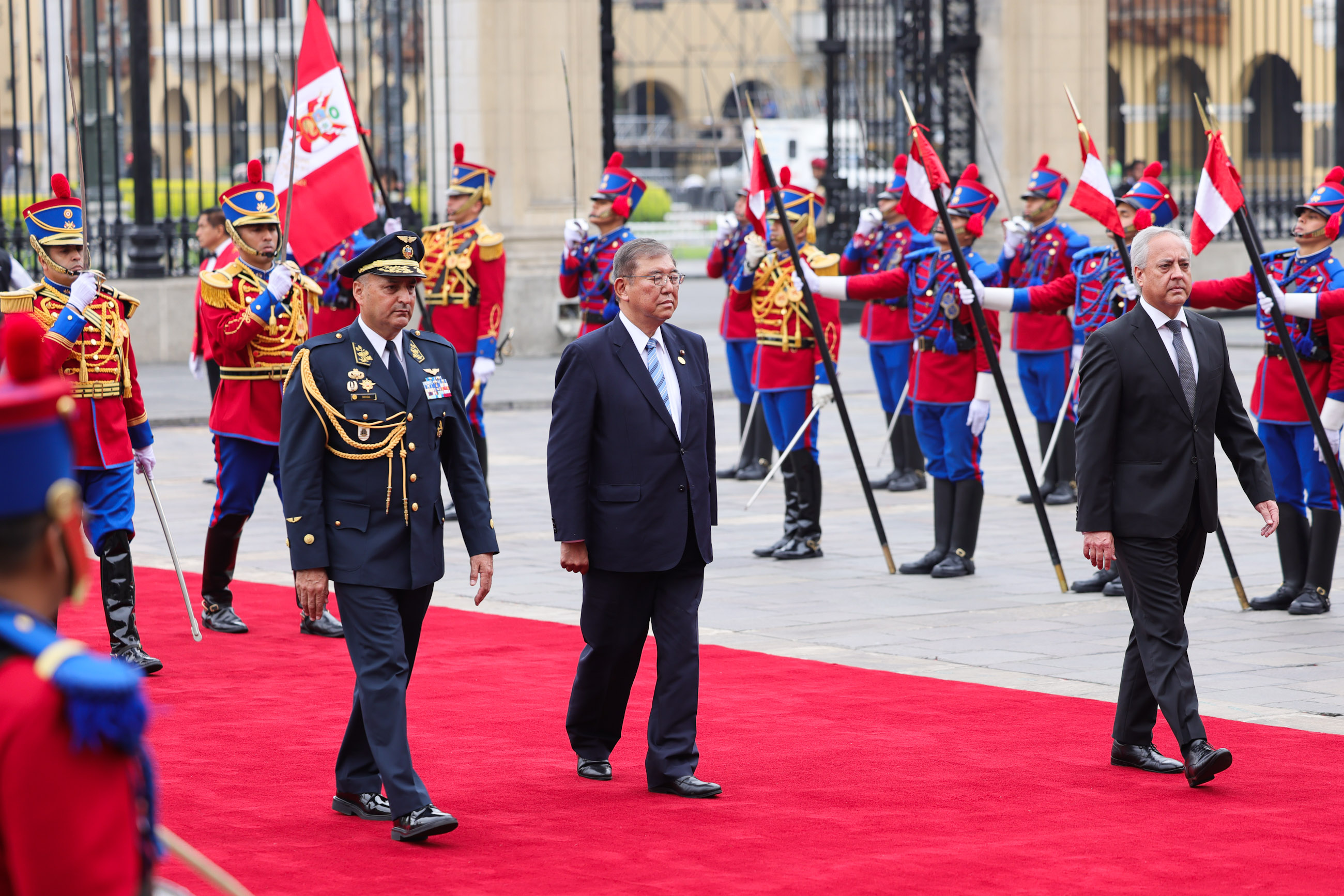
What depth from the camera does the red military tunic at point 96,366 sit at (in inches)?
291

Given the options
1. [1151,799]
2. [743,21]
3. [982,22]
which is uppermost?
[743,21]

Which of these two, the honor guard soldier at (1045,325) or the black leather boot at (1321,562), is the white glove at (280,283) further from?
the honor guard soldier at (1045,325)

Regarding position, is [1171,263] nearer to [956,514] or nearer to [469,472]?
[469,472]

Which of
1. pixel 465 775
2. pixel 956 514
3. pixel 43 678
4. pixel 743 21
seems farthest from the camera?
pixel 743 21

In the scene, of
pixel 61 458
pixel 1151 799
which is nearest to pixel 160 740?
pixel 1151 799

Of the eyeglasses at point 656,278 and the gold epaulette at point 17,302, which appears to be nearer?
the eyeglasses at point 656,278

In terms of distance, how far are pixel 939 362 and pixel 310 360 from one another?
504 cm

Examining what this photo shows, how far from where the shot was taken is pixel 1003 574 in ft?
32.3

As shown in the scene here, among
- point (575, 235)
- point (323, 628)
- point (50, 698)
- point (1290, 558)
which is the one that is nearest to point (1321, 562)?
point (1290, 558)

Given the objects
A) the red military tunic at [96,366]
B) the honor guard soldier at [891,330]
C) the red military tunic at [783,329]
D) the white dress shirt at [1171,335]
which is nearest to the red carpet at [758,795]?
the red military tunic at [96,366]

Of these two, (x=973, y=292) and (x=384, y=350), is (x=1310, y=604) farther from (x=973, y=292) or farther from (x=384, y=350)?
(x=384, y=350)

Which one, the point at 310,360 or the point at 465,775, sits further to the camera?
the point at 465,775

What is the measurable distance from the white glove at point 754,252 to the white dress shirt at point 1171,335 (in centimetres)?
502

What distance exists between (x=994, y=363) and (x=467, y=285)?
146 inches
